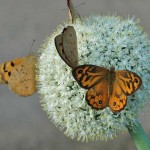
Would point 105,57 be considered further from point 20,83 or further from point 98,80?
point 20,83

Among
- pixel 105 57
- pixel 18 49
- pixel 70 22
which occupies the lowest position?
pixel 105 57

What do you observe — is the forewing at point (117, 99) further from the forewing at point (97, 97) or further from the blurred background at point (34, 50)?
the blurred background at point (34, 50)

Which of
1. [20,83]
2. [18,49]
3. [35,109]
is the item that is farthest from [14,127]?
[20,83]

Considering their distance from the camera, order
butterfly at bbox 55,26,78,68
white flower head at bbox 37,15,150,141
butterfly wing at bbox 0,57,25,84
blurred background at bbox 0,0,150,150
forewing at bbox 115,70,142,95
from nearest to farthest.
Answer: forewing at bbox 115,70,142,95 < butterfly at bbox 55,26,78,68 < white flower head at bbox 37,15,150,141 < butterfly wing at bbox 0,57,25,84 < blurred background at bbox 0,0,150,150

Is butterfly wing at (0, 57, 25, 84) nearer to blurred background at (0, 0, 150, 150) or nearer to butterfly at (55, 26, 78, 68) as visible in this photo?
butterfly at (55, 26, 78, 68)

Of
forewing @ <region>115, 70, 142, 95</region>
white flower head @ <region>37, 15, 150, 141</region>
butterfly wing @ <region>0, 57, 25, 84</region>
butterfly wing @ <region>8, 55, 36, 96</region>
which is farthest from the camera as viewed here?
butterfly wing @ <region>0, 57, 25, 84</region>

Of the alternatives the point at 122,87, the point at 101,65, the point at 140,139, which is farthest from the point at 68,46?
the point at 140,139

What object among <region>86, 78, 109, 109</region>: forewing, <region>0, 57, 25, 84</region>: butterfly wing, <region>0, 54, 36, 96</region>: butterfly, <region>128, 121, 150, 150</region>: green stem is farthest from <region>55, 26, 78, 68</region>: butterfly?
<region>0, 57, 25, 84</region>: butterfly wing
